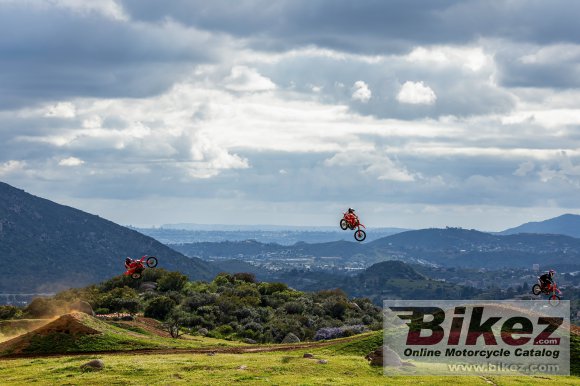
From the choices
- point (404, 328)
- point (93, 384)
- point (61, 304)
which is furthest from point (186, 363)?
point (61, 304)

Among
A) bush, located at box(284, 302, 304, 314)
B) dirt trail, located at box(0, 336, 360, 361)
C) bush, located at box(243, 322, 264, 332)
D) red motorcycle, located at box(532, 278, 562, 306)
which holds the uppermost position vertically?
red motorcycle, located at box(532, 278, 562, 306)

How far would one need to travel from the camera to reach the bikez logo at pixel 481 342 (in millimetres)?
57750

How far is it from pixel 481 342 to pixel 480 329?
2.18 meters

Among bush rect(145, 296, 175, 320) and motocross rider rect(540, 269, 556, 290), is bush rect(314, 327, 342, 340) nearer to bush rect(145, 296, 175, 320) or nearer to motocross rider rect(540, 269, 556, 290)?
bush rect(145, 296, 175, 320)

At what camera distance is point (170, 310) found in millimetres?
108250

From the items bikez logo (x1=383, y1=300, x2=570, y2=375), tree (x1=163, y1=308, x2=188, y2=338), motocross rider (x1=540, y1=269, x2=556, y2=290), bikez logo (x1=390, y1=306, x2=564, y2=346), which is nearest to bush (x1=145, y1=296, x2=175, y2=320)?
tree (x1=163, y1=308, x2=188, y2=338)

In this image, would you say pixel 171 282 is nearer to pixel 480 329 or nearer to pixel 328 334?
pixel 328 334

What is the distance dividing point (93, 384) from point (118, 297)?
70.4m

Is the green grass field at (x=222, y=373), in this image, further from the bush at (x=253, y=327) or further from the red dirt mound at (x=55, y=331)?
the bush at (x=253, y=327)

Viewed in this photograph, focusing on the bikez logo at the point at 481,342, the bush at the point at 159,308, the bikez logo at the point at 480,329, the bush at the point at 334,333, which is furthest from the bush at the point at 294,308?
the bikez logo at the point at 480,329

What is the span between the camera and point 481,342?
203 feet

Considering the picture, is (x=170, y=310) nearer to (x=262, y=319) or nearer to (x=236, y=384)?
(x=262, y=319)

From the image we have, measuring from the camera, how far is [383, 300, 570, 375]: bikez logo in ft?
189

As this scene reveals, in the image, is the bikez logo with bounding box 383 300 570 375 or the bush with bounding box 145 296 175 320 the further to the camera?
the bush with bounding box 145 296 175 320
